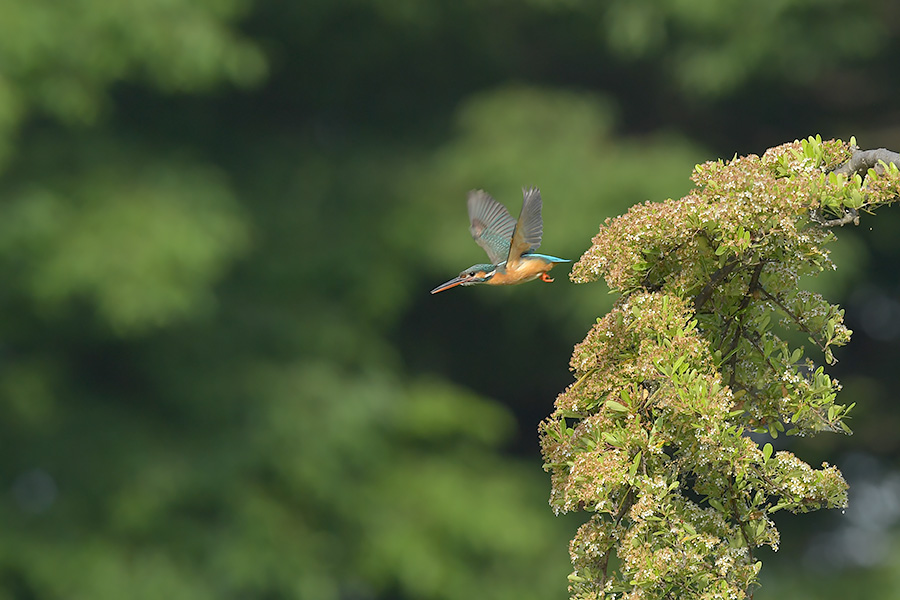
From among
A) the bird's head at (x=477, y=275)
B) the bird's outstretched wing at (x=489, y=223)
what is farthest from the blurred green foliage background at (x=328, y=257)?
the bird's head at (x=477, y=275)

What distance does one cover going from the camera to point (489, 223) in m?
3.90

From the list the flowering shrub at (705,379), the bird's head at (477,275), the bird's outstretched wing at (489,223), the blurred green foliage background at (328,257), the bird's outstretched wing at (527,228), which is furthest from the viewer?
the blurred green foliage background at (328,257)

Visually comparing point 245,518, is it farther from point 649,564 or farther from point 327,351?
point 649,564

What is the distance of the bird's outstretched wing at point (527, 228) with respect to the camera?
3.08 m

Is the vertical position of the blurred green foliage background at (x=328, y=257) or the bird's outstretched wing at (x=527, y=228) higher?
the blurred green foliage background at (x=328, y=257)

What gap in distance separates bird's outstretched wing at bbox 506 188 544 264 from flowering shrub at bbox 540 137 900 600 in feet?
1.57

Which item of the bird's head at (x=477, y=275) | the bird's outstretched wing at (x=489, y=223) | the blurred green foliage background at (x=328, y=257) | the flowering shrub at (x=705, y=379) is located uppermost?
the blurred green foliage background at (x=328, y=257)

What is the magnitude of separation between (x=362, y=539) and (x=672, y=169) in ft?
12.8

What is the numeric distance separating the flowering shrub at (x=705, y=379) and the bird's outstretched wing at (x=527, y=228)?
1.57ft

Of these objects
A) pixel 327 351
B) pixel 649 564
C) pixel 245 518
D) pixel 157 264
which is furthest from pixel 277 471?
pixel 649 564

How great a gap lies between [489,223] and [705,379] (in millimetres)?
1614

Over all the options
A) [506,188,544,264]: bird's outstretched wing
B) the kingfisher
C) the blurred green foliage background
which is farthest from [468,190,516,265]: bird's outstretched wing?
the blurred green foliage background

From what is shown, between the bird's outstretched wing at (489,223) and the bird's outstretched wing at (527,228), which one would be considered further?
the bird's outstretched wing at (489,223)

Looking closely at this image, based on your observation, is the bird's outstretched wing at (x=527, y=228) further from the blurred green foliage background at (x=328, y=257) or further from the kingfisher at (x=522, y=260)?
the blurred green foliage background at (x=328, y=257)
